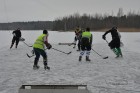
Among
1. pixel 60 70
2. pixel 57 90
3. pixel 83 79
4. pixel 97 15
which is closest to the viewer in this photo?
pixel 57 90

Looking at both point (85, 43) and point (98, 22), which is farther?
point (98, 22)

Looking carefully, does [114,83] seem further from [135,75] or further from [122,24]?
[122,24]

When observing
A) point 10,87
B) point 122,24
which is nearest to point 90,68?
point 10,87

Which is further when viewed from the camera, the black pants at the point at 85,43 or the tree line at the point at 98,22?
the tree line at the point at 98,22

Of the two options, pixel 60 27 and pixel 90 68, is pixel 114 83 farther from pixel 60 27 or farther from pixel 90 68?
pixel 60 27

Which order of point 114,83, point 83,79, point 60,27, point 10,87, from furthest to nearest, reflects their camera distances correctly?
point 60,27 < point 83,79 < point 114,83 < point 10,87

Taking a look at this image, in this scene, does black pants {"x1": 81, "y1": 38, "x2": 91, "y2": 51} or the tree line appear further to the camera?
the tree line

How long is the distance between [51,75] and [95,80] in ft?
4.70

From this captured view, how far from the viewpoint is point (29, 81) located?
7008 millimetres

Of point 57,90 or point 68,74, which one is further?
point 68,74

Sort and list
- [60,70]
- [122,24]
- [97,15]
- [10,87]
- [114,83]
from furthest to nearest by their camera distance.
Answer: [97,15] → [122,24] → [60,70] → [114,83] → [10,87]

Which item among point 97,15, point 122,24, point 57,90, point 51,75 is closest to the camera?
point 57,90

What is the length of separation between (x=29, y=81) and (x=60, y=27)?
10104 centimetres

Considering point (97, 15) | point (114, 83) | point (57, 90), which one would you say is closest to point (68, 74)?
point (114, 83)
